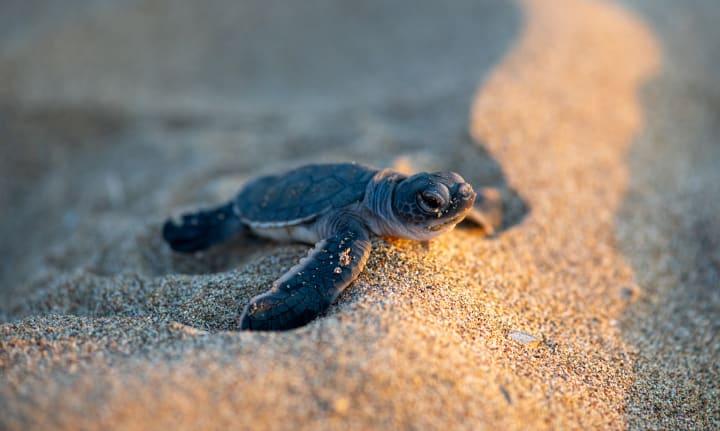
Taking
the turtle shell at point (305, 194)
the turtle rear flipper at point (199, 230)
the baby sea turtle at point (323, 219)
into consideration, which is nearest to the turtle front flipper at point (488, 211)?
the baby sea turtle at point (323, 219)

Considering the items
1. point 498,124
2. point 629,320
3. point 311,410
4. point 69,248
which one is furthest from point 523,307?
point 69,248

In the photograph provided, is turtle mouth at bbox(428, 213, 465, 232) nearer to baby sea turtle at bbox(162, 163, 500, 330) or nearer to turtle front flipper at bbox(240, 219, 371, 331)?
baby sea turtle at bbox(162, 163, 500, 330)

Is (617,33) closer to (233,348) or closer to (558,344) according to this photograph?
(558,344)

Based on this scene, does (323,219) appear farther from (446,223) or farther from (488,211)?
(488,211)

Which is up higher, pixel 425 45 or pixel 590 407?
pixel 425 45

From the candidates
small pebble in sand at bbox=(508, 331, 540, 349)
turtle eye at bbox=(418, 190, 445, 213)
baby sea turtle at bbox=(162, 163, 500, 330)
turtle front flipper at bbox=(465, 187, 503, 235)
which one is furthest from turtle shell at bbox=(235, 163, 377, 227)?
small pebble in sand at bbox=(508, 331, 540, 349)

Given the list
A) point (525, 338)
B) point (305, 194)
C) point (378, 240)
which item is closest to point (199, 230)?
point (305, 194)
